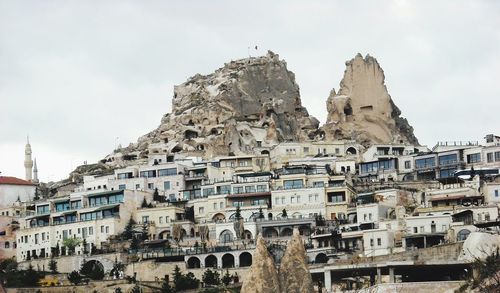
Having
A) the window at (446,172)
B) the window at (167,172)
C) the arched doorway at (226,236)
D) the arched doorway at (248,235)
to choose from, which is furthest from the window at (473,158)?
the window at (167,172)

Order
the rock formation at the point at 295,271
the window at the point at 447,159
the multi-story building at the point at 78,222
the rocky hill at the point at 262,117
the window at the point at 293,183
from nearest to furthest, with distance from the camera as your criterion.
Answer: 1. the rock formation at the point at 295,271
2. the multi-story building at the point at 78,222
3. the window at the point at 293,183
4. the window at the point at 447,159
5. the rocky hill at the point at 262,117

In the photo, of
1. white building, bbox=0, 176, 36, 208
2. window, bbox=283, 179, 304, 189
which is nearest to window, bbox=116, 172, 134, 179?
white building, bbox=0, 176, 36, 208

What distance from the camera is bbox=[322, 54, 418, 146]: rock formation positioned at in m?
128

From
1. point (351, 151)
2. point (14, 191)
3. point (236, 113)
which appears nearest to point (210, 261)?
point (14, 191)

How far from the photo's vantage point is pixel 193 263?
89.2 m

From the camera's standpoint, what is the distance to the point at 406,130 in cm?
13362

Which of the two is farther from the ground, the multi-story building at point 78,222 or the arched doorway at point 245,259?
the multi-story building at point 78,222

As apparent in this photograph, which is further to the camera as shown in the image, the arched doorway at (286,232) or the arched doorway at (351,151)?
the arched doorway at (351,151)

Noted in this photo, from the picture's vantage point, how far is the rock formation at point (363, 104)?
128 m

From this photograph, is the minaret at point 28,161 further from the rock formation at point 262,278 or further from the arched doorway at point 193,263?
the rock formation at point 262,278

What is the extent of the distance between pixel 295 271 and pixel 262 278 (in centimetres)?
220

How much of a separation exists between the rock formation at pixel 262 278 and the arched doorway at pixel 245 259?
99.4 feet

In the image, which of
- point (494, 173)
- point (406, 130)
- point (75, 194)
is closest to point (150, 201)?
point (75, 194)

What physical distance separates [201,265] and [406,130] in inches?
2032
